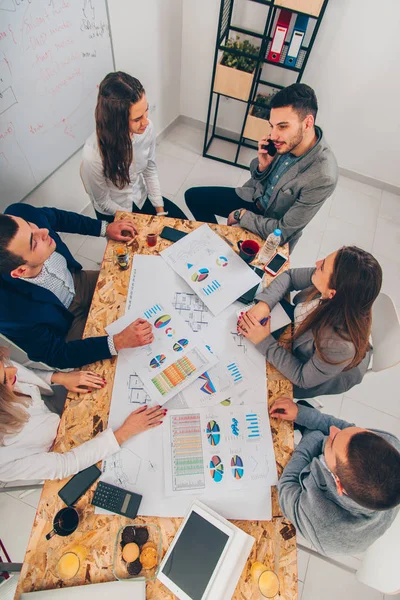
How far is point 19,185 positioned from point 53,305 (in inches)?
37.2

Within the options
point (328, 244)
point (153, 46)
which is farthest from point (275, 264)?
point (153, 46)

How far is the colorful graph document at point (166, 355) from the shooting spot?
1.40 m

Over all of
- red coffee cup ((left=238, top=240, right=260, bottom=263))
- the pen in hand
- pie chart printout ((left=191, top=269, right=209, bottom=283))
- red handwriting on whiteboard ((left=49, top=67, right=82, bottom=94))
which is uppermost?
red handwriting on whiteboard ((left=49, top=67, right=82, bottom=94))

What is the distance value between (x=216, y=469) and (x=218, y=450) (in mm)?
64

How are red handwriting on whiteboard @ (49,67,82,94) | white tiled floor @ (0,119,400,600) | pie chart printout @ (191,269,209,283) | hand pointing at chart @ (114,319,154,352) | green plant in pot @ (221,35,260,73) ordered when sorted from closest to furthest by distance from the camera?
1. hand pointing at chart @ (114,319,154,352)
2. pie chart printout @ (191,269,209,283)
3. white tiled floor @ (0,119,400,600)
4. red handwriting on whiteboard @ (49,67,82,94)
5. green plant in pot @ (221,35,260,73)

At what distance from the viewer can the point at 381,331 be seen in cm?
185

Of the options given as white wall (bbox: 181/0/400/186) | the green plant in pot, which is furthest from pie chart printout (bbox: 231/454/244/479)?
white wall (bbox: 181/0/400/186)

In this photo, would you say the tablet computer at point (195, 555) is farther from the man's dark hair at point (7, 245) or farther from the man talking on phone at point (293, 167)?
the man talking on phone at point (293, 167)

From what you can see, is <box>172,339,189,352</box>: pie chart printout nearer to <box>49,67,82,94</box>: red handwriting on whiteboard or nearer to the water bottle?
the water bottle

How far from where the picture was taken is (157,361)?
145 centimetres

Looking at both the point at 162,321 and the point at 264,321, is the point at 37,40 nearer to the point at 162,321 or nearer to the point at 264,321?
the point at 162,321

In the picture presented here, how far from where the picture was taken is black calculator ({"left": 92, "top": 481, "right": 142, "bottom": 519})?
1.16 metres

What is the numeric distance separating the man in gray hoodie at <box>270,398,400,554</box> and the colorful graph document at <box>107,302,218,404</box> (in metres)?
0.51

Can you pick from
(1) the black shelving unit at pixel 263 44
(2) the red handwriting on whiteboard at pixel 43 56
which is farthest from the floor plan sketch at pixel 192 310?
(1) the black shelving unit at pixel 263 44
